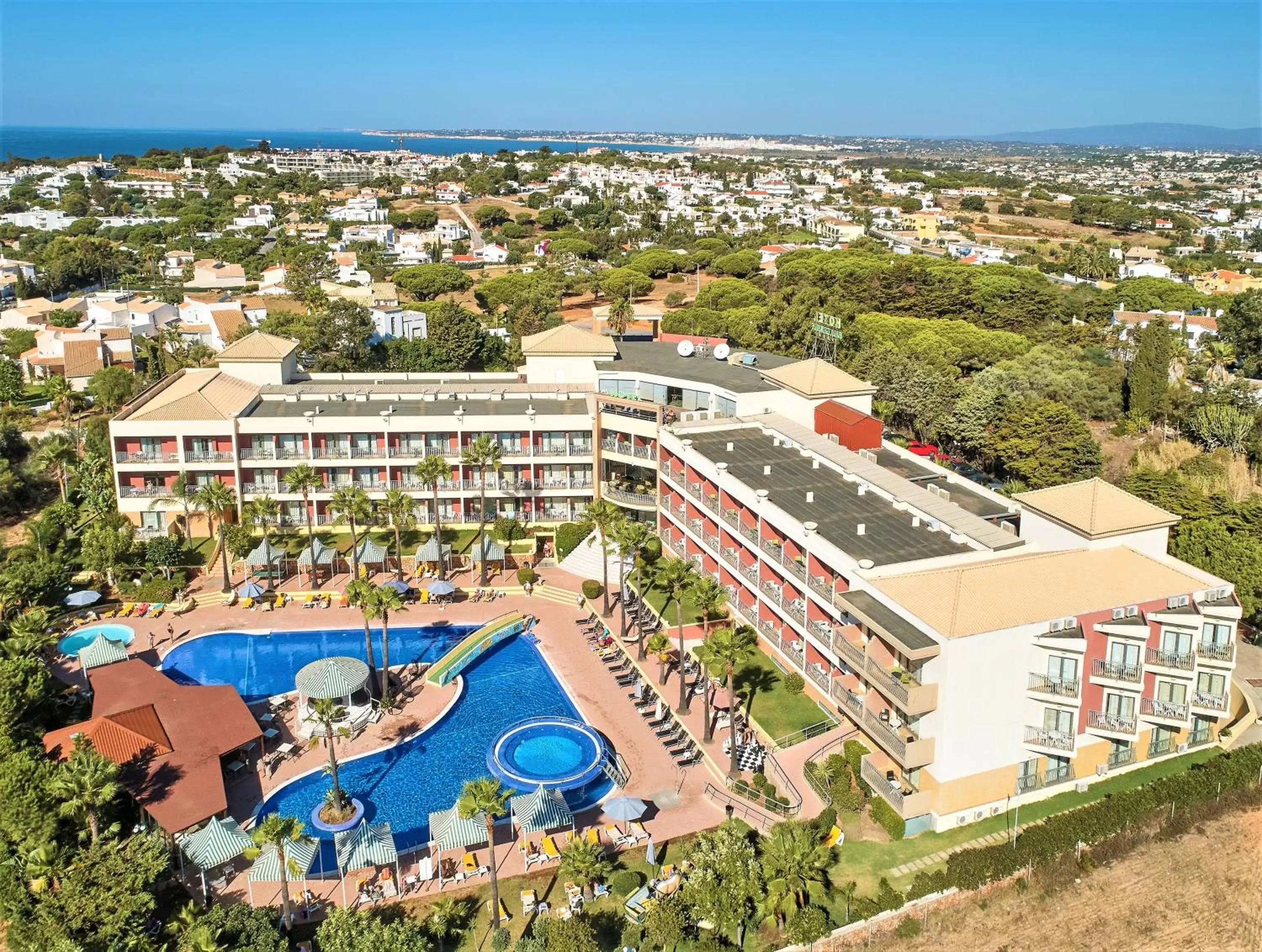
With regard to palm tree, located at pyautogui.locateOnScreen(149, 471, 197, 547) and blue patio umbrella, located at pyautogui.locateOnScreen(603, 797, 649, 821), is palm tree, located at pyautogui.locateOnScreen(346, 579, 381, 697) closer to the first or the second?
blue patio umbrella, located at pyautogui.locateOnScreen(603, 797, 649, 821)

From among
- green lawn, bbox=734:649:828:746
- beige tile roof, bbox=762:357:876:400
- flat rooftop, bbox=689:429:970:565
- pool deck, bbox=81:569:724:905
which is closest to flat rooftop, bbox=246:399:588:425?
pool deck, bbox=81:569:724:905

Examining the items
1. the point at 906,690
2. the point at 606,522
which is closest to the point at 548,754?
the point at 606,522

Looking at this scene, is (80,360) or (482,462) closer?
(482,462)

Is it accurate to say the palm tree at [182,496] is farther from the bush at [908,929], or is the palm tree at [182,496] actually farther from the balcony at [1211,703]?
the balcony at [1211,703]

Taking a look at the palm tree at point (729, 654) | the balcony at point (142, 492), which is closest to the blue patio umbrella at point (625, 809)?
the palm tree at point (729, 654)

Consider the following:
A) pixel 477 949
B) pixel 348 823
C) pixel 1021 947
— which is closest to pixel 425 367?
pixel 348 823

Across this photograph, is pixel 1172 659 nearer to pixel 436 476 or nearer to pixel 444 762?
pixel 444 762
